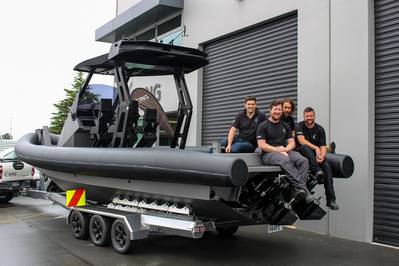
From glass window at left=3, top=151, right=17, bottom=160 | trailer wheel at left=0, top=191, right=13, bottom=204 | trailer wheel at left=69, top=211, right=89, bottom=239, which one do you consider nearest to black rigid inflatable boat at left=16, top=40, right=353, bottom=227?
trailer wheel at left=69, top=211, right=89, bottom=239

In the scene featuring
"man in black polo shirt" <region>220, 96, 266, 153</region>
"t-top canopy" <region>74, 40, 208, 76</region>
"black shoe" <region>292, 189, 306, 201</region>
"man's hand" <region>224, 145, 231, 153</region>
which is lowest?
"black shoe" <region>292, 189, 306, 201</region>

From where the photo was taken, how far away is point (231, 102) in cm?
1107

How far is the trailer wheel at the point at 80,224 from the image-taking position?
749 cm

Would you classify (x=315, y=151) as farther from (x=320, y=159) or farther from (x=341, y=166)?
(x=341, y=166)

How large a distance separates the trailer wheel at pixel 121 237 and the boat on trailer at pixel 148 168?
2 cm

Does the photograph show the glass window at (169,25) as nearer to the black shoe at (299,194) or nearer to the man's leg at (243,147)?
the man's leg at (243,147)

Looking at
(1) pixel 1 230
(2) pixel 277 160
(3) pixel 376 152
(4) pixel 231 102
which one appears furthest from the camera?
(4) pixel 231 102

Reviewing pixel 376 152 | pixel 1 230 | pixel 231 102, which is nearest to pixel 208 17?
pixel 231 102

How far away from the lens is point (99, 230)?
7.16 meters

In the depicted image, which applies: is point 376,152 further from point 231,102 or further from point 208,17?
point 208,17

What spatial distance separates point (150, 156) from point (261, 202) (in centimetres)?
149

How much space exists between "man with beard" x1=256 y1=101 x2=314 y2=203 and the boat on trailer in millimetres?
126

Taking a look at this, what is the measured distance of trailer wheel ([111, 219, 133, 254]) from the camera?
646 cm

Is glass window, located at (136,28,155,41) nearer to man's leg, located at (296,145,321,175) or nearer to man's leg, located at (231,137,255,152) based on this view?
man's leg, located at (231,137,255,152)
